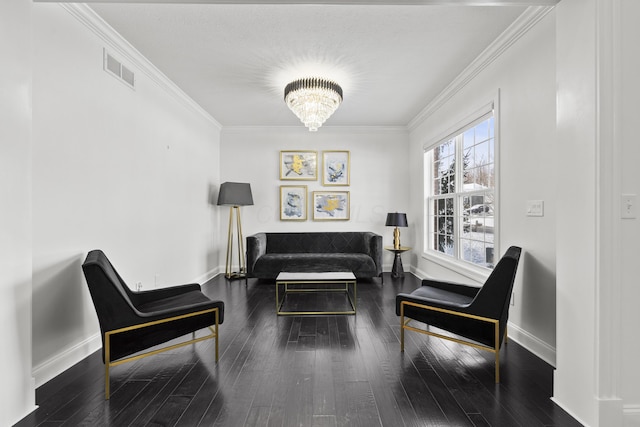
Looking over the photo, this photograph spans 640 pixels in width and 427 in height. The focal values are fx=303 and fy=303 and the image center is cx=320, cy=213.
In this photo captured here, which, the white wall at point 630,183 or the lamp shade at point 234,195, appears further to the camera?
the lamp shade at point 234,195

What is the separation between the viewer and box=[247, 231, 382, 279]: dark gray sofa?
187 inches

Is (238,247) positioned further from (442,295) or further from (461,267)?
(442,295)

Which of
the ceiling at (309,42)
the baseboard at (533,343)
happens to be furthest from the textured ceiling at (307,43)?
the baseboard at (533,343)

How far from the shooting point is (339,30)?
2633 mm

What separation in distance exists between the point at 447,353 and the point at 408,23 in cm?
275

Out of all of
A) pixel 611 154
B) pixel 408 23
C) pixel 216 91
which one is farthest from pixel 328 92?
pixel 611 154

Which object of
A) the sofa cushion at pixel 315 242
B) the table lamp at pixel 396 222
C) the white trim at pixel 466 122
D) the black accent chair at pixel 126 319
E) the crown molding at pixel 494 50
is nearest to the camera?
the black accent chair at pixel 126 319

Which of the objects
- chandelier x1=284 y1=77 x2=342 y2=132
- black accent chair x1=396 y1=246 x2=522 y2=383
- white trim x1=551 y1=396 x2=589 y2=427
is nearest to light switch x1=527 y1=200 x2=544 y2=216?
black accent chair x1=396 y1=246 x2=522 y2=383

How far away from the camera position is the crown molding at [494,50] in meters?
2.39

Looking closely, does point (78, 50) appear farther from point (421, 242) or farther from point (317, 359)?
point (421, 242)

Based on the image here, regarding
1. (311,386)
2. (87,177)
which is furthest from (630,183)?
(87,177)

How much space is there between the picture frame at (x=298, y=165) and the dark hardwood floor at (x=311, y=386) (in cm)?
334

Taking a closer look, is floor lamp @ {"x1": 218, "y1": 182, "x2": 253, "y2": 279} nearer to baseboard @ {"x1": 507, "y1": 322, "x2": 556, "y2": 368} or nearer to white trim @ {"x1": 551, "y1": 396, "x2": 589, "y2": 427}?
baseboard @ {"x1": 507, "y1": 322, "x2": 556, "y2": 368}

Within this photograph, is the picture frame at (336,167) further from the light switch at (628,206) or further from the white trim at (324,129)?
the light switch at (628,206)
